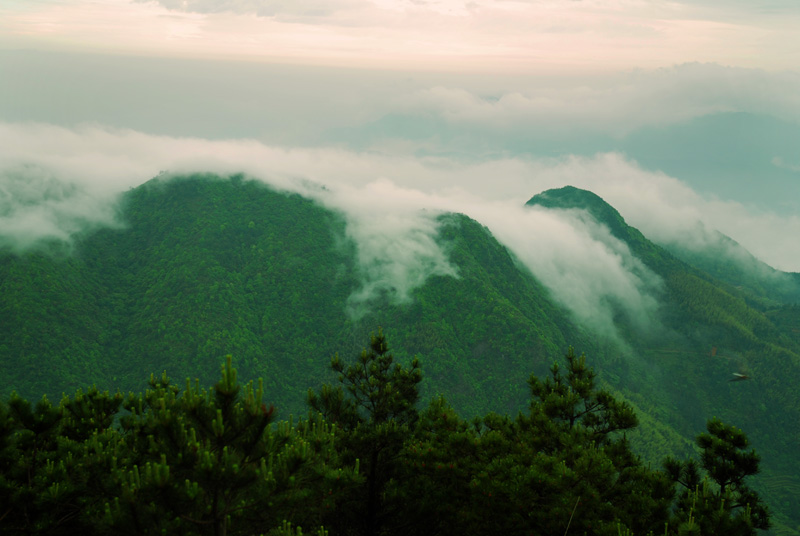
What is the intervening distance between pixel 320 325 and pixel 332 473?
3461 inches

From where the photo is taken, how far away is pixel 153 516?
29.5ft

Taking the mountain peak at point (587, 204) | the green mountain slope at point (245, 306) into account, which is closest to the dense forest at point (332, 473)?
the green mountain slope at point (245, 306)

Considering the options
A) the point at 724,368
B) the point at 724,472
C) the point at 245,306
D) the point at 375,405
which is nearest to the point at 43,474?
the point at 375,405

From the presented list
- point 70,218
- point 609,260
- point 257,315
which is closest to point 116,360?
point 257,315

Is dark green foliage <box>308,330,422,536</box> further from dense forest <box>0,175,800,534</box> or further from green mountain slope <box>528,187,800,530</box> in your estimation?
green mountain slope <box>528,187,800,530</box>

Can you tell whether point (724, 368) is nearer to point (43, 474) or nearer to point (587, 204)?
point (587, 204)

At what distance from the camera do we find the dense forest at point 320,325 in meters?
76.9

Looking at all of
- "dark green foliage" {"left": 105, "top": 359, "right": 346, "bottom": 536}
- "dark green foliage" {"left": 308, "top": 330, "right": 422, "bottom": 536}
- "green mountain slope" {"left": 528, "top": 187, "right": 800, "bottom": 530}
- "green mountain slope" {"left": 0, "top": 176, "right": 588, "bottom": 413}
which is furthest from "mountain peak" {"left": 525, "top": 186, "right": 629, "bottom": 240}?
"dark green foliage" {"left": 105, "top": 359, "right": 346, "bottom": 536}

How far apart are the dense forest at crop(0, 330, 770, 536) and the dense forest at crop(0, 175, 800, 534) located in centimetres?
4122

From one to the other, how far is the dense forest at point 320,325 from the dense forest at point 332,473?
135 ft

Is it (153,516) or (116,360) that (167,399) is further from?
(116,360)

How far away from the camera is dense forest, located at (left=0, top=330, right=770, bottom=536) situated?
29.6 feet

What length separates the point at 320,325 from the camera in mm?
97438

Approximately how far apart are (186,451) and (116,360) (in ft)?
259
